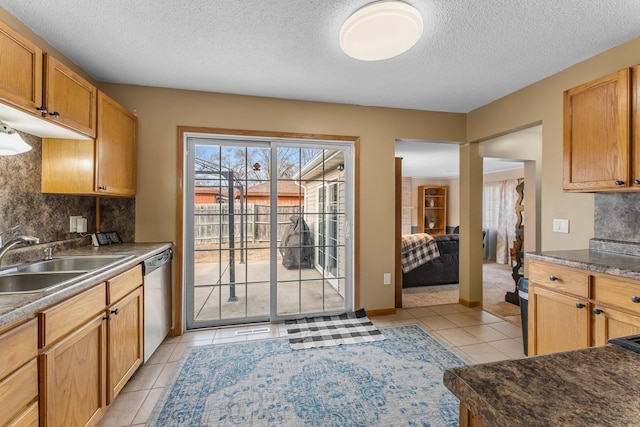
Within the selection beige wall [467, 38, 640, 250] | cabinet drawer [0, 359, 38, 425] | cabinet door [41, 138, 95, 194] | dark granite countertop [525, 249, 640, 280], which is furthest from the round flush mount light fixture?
cabinet drawer [0, 359, 38, 425]

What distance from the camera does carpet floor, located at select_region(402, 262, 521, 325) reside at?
3.53 m

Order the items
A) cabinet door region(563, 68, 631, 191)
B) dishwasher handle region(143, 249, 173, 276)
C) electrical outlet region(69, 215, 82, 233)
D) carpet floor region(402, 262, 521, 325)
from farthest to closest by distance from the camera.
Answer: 1. carpet floor region(402, 262, 521, 325)
2. electrical outlet region(69, 215, 82, 233)
3. dishwasher handle region(143, 249, 173, 276)
4. cabinet door region(563, 68, 631, 191)

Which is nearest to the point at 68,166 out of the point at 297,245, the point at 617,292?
the point at 297,245

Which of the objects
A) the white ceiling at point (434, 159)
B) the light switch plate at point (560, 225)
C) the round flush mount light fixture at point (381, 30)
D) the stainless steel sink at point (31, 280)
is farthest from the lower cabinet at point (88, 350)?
the white ceiling at point (434, 159)

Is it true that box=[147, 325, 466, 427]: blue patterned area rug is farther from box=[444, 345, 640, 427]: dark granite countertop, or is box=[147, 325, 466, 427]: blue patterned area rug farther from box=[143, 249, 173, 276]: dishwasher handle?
box=[444, 345, 640, 427]: dark granite countertop

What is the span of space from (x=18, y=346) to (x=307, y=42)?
2221 millimetres

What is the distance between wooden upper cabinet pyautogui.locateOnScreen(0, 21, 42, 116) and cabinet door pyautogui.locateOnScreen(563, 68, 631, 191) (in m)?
→ 3.44

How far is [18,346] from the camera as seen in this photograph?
1.08 metres

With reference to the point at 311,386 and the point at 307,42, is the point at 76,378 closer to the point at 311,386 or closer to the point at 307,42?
the point at 311,386

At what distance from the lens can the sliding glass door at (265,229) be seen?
3.05m

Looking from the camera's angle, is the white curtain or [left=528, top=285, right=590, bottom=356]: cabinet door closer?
[left=528, top=285, right=590, bottom=356]: cabinet door

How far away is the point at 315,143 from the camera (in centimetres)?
328

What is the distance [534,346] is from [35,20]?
3.97 meters

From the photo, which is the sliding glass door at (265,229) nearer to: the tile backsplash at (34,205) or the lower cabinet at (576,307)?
the tile backsplash at (34,205)
